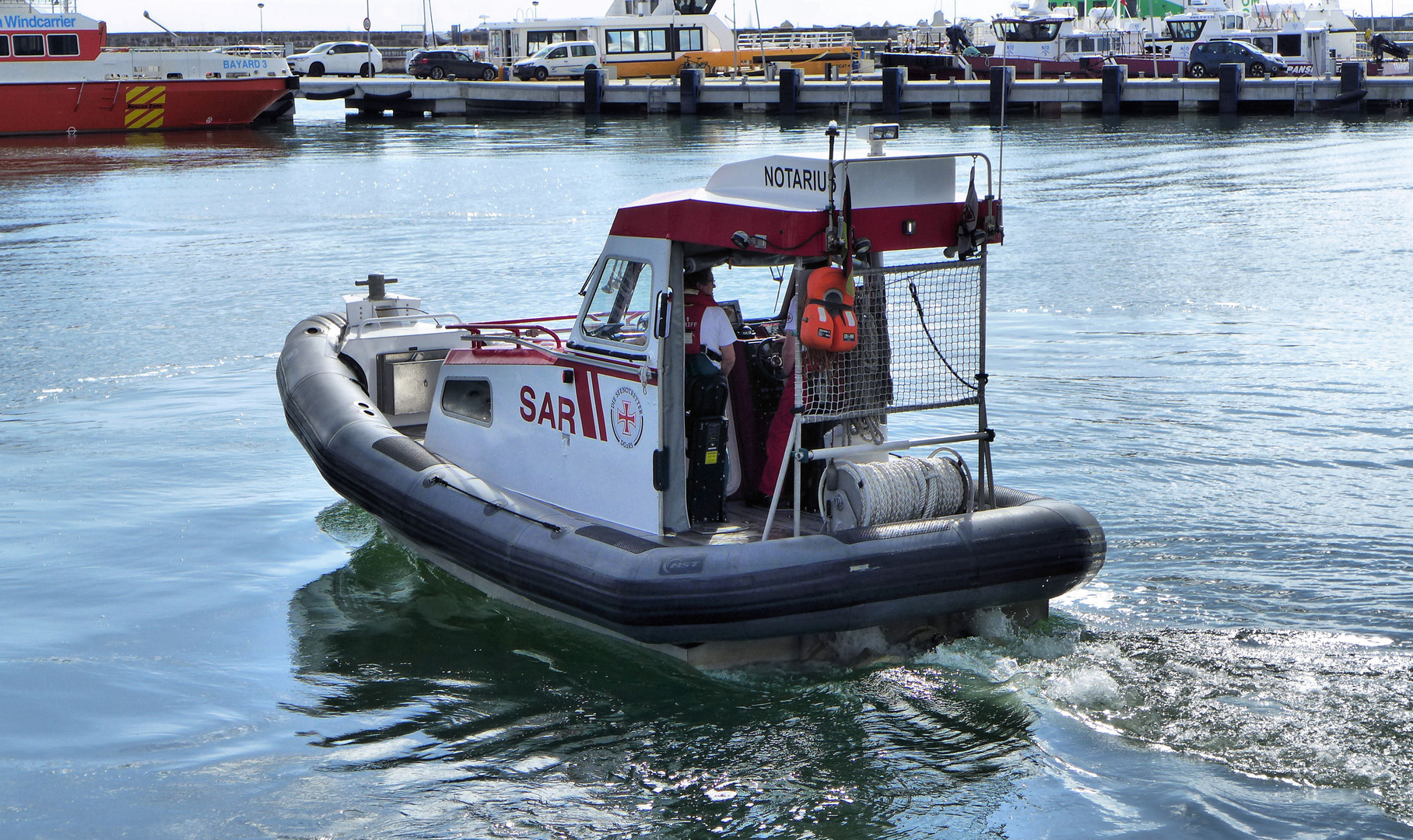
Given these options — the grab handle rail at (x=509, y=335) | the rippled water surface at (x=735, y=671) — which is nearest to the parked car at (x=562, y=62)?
the rippled water surface at (x=735, y=671)

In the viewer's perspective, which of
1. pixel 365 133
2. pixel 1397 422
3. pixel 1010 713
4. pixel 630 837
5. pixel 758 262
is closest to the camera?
pixel 630 837

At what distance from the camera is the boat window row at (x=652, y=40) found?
2267 inches

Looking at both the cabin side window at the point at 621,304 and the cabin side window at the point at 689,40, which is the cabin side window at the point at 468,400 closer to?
the cabin side window at the point at 621,304

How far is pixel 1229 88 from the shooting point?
1758 inches

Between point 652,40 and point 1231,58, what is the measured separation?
22481 millimetres

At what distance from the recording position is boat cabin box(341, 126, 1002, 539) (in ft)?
21.1

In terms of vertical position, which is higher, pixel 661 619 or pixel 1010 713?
pixel 661 619

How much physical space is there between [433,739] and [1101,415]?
23.3ft

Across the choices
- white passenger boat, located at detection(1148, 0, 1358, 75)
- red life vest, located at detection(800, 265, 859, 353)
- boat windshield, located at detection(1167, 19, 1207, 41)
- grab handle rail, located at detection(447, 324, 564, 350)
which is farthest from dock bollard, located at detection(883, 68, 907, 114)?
red life vest, located at detection(800, 265, 859, 353)

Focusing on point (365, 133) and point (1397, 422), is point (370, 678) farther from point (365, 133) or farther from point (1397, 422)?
point (365, 133)

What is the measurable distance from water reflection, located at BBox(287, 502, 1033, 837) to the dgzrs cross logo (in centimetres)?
114

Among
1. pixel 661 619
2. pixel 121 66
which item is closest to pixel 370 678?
pixel 661 619

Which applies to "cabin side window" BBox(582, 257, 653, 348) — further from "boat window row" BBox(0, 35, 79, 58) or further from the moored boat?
the moored boat

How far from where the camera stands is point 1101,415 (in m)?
11.9
